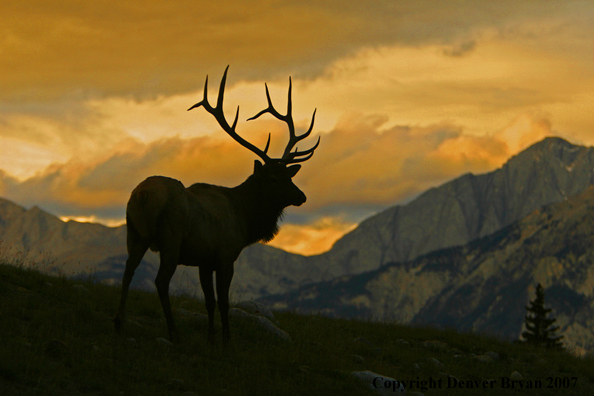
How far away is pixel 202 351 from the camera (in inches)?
535

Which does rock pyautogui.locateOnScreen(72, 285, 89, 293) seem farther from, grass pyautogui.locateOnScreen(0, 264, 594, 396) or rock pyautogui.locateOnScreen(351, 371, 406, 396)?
rock pyautogui.locateOnScreen(351, 371, 406, 396)

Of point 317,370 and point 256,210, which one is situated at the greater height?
point 256,210

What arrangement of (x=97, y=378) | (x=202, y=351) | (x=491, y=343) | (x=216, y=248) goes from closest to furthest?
(x=97, y=378), (x=202, y=351), (x=216, y=248), (x=491, y=343)

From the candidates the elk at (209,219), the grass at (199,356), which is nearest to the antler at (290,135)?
the elk at (209,219)

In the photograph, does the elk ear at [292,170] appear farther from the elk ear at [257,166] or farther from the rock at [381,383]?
the rock at [381,383]

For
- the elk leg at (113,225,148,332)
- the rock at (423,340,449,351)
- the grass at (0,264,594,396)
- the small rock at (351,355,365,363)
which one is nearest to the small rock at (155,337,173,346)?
the grass at (0,264,594,396)

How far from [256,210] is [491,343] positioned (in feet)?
28.3

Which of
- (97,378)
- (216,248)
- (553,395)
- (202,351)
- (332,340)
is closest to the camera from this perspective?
(97,378)

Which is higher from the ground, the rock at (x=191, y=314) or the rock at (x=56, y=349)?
the rock at (x=191, y=314)

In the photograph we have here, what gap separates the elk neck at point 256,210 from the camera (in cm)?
1597

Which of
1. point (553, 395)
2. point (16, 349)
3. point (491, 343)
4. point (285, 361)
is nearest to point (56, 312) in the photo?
point (16, 349)

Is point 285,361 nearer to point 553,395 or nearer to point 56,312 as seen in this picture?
point 56,312

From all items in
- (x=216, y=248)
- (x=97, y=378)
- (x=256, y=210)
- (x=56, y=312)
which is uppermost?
(x=256, y=210)

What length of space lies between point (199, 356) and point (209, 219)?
8.69 ft
